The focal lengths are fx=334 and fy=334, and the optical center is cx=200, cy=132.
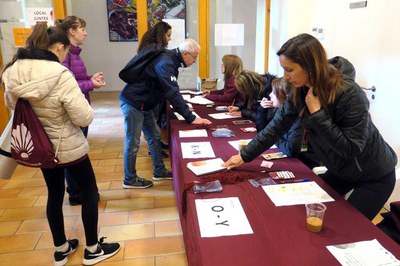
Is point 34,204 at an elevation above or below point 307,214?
below

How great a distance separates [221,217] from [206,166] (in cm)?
48

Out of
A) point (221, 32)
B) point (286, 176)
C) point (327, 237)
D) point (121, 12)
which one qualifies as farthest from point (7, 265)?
point (121, 12)

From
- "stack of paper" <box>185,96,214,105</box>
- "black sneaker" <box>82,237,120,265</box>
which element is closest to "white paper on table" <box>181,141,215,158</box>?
"black sneaker" <box>82,237,120,265</box>

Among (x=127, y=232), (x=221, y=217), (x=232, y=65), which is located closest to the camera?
(x=221, y=217)

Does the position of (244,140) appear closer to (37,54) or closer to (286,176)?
(286,176)

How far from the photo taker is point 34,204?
2.73m

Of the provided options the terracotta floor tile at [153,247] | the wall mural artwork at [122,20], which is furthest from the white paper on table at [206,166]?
the wall mural artwork at [122,20]

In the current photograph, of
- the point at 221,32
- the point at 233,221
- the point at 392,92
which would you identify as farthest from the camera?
the point at 221,32

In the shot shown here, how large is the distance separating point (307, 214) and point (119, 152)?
9.95 feet

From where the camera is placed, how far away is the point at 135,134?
271 centimetres

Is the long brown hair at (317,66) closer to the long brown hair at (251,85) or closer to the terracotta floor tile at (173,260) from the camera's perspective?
the terracotta floor tile at (173,260)

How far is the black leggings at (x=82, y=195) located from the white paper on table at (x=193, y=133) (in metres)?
0.69

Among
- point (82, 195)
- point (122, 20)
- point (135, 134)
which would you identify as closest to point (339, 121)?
point (82, 195)

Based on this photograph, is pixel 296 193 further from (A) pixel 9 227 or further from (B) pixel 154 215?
(A) pixel 9 227
